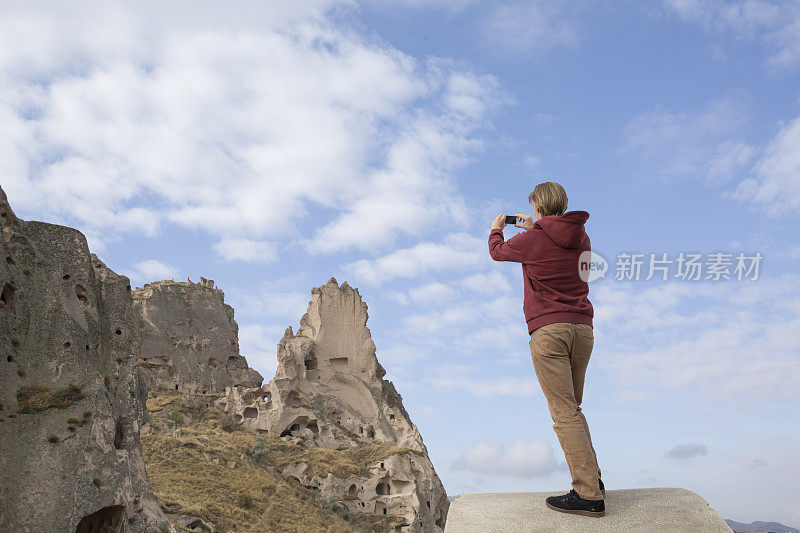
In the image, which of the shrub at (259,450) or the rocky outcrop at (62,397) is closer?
the rocky outcrop at (62,397)

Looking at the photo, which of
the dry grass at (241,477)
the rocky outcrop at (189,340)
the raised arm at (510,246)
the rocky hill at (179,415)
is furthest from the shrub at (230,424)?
the raised arm at (510,246)

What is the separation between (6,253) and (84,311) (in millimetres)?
2869

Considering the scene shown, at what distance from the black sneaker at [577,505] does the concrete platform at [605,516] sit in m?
0.05

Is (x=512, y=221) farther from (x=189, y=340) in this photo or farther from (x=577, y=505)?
(x=189, y=340)

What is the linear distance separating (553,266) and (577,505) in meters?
2.22

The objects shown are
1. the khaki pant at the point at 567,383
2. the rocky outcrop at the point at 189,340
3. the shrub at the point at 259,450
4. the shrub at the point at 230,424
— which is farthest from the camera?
the rocky outcrop at the point at 189,340

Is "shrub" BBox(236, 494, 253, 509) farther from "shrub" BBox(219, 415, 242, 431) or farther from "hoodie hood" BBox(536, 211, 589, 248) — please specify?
"hoodie hood" BBox(536, 211, 589, 248)

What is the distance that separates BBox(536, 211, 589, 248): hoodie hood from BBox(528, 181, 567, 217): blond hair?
244 millimetres

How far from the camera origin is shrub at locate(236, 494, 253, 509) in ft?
125

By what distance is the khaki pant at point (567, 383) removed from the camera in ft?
19.6

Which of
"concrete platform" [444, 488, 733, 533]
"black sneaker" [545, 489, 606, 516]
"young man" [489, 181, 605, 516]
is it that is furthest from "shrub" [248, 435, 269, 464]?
"black sneaker" [545, 489, 606, 516]

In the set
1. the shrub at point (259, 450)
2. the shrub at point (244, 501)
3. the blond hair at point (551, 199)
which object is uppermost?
the shrub at point (259, 450)

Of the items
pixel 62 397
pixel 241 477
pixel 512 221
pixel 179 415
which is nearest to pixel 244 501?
pixel 241 477

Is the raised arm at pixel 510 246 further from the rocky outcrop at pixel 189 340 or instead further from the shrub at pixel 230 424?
the rocky outcrop at pixel 189 340
